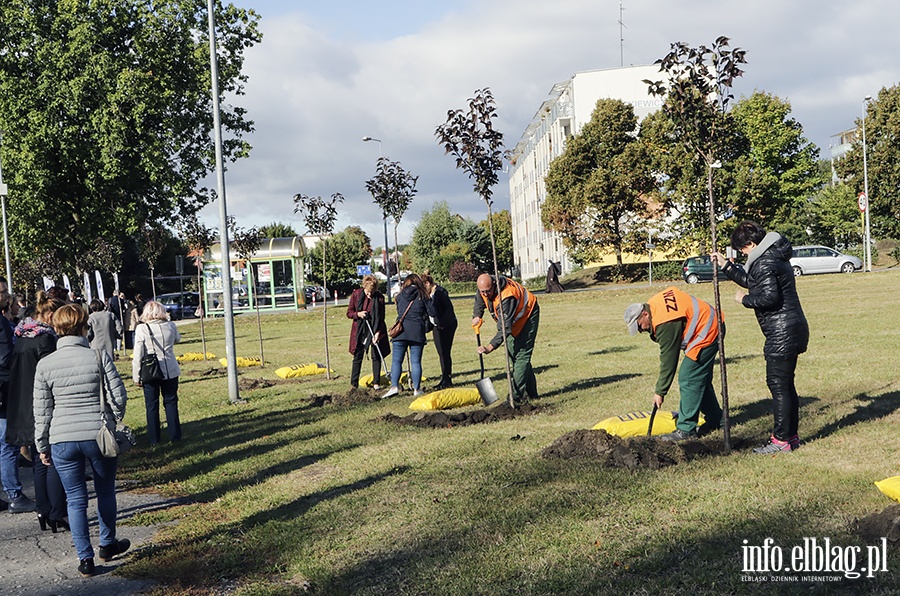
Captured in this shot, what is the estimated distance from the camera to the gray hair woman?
607 centimetres

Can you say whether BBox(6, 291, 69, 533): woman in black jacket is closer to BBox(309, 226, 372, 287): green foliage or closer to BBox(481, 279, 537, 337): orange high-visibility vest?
BBox(481, 279, 537, 337): orange high-visibility vest

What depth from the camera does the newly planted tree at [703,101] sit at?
25.4 feet

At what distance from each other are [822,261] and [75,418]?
1816 inches

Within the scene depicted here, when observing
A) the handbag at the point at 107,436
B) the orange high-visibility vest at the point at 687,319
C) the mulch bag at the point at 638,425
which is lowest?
the mulch bag at the point at 638,425

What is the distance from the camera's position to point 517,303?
11.2m

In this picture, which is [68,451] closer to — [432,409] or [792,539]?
[792,539]

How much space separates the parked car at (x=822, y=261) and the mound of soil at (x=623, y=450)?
4127 centimetres

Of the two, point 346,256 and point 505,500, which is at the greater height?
point 346,256

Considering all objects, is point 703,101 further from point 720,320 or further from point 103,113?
point 103,113

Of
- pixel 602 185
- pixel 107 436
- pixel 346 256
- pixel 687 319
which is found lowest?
pixel 107 436

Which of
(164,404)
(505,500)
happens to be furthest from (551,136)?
(505,500)

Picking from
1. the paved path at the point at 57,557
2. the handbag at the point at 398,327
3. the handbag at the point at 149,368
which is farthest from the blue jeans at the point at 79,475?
the handbag at the point at 398,327

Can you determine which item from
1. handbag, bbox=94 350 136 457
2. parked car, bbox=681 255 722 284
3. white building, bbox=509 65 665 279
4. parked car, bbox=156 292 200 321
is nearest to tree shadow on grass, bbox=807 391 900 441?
handbag, bbox=94 350 136 457

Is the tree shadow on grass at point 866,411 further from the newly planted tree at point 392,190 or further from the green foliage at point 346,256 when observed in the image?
the green foliage at point 346,256
